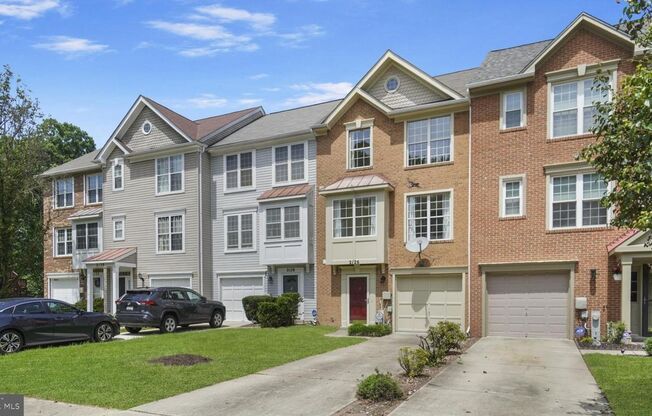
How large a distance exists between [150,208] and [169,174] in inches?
86.0

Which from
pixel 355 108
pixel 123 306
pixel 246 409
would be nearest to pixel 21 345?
pixel 123 306

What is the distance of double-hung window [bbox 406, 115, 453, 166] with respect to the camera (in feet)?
64.8

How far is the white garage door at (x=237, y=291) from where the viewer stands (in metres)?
24.3

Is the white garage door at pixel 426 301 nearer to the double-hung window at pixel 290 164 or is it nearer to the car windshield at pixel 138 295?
the double-hung window at pixel 290 164

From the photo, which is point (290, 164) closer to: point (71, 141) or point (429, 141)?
point (429, 141)

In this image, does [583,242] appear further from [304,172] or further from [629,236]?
[304,172]

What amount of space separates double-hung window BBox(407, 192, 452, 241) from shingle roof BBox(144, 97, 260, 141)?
11.8 m

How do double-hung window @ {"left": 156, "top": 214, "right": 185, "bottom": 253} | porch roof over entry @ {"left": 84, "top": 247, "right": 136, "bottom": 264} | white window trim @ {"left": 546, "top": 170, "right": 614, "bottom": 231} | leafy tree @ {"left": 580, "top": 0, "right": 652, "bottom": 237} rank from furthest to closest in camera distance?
1. porch roof over entry @ {"left": 84, "top": 247, "right": 136, "bottom": 264}
2. double-hung window @ {"left": 156, "top": 214, "right": 185, "bottom": 253}
3. white window trim @ {"left": 546, "top": 170, "right": 614, "bottom": 231}
4. leafy tree @ {"left": 580, "top": 0, "right": 652, "bottom": 237}

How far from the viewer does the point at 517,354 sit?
13688mm

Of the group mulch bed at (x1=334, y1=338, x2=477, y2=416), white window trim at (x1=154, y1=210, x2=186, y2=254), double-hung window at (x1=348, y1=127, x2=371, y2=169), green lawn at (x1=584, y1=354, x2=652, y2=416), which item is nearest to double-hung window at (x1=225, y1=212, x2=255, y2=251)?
white window trim at (x1=154, y1=210, x2=186, y2=254)

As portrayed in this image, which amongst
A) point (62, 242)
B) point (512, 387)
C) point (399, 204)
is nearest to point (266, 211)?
point (399, 204)

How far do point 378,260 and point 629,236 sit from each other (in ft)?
28.4

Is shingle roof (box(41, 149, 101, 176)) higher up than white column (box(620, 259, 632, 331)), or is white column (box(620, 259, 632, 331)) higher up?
shingle roof (box(41, 149, 101, 176))

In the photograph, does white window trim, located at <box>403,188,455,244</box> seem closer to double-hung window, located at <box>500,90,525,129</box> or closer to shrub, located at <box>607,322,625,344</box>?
double-hung window, located at <box>500,90,525,129</box>
